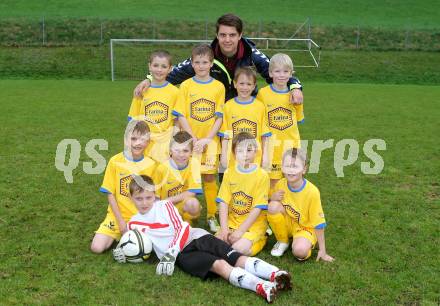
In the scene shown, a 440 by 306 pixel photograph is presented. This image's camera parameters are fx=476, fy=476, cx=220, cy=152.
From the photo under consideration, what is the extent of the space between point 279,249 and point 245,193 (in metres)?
0.61

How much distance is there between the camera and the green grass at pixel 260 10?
105ft

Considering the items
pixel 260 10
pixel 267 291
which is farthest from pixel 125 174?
pixel 260 10

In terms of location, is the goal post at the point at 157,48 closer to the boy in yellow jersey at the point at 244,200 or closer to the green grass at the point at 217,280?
the green grass at the point at 217,280

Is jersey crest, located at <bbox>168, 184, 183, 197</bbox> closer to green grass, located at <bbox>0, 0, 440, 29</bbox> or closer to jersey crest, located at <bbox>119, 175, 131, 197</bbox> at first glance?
jersey crest, located at <bbox>119, 175, 131, 197</bbox>

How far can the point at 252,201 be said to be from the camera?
4555mm

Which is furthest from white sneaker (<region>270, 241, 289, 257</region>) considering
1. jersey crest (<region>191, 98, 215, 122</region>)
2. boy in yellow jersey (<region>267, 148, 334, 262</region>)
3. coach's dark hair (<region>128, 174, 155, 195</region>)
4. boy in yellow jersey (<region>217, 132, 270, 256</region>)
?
jersey crest (<region>191, 98, 215, 122</region>)

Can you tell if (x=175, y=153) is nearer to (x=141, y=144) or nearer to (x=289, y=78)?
(x=141, y=144)

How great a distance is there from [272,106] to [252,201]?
1107 mm

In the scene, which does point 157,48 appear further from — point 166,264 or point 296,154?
point 166,264

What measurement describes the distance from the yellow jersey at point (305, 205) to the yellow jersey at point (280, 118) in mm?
659

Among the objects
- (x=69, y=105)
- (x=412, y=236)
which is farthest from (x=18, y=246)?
(x=69, y=105)

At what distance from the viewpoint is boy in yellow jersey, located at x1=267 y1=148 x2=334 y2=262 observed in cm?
427

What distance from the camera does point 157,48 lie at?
25.0m

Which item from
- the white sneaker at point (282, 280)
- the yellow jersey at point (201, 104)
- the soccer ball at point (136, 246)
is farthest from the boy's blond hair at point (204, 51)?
the white sneaker at point (282, 280)
